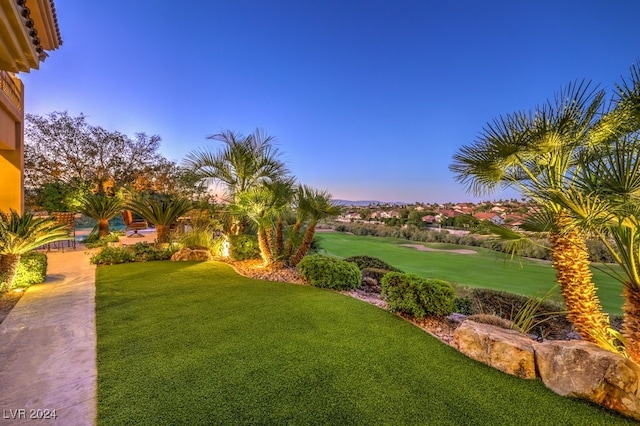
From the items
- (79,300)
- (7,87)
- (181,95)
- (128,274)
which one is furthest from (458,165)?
(181,95)

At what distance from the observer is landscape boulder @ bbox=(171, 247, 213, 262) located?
847 centimetres

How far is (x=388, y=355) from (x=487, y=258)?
9825 mm

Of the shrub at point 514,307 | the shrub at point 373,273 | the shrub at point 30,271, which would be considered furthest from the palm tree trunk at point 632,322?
the shrub at point 30,271

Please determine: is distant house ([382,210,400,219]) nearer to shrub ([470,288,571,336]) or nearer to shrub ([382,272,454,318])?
shrub ([470,288,571,336])

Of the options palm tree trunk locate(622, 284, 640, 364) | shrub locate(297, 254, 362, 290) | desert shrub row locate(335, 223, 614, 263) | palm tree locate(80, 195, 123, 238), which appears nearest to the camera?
palm tree trunk locate(622, 284, 640, 364)

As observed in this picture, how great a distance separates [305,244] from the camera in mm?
7516

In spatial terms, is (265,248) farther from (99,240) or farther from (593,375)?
(99,240)

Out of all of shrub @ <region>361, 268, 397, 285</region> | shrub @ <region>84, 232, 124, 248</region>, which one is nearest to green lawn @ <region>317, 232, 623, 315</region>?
shrub @ <region>361, 268, 397, 285</region>

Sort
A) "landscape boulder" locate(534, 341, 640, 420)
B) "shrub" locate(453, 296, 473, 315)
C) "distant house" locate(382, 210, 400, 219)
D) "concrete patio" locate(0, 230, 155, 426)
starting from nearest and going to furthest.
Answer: "concrete patio" locate(0, 230, 155, 426) < "landscape boulder" locate(534, 341, 640, 420) < "shrub" locate(453, 296, 473, 315) < "distant house" locate(382, 210, 400, 219)

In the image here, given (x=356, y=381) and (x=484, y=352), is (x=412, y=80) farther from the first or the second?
(x=356, y=381)

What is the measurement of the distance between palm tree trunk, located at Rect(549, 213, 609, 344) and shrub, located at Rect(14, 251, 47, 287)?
9432 mm

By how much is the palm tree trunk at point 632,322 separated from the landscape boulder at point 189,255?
8959 mm

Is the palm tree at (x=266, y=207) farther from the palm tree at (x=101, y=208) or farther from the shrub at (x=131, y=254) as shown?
the palm tree at (x=101, y=208)

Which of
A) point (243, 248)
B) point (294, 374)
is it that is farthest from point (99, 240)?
point (294, 374)
